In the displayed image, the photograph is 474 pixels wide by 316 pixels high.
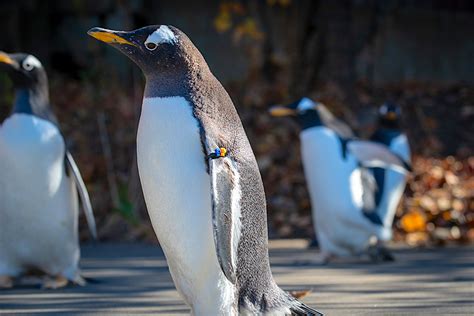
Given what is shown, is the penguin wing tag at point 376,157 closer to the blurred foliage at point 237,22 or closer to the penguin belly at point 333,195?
the penguin belly at point 333,195

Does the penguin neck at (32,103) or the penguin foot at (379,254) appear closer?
the penguin neck at (32,103)

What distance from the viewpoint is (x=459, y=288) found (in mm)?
4844

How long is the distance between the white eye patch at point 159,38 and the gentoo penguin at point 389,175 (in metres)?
3.02

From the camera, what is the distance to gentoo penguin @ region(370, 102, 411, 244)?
20.8 ft

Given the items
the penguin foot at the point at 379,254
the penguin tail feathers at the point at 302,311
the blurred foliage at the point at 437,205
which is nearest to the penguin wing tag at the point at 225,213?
the penguin tail feathers at the point at 302,311

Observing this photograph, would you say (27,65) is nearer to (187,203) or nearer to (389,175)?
(187,203)

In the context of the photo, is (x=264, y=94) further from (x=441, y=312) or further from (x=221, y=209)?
(x=221, y=209)

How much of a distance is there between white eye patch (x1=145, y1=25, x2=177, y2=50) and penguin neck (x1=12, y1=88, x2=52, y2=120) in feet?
5.57

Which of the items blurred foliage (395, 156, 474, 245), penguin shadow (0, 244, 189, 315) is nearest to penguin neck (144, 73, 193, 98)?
penguin shadow (0, 244, 189, 315)

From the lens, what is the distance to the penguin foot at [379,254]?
6.17m

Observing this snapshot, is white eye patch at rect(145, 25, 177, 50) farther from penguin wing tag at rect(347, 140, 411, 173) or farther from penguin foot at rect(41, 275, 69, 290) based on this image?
penguin wing tag at rect(347, 140, 411, 173)

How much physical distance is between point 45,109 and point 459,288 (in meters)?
2.42

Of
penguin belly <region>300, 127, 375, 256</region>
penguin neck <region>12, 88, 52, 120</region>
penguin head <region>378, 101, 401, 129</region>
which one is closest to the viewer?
penguin neck <region>12, 88, 52, 120</region>

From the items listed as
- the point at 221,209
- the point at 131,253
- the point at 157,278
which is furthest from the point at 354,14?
the point at 221,209
